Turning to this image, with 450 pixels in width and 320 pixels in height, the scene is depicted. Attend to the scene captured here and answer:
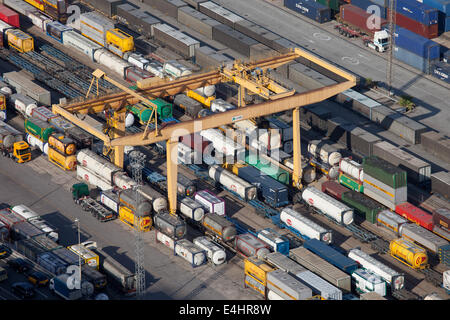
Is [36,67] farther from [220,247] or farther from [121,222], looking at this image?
[220,247]

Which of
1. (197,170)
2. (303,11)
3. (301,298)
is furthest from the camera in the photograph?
(303,11)

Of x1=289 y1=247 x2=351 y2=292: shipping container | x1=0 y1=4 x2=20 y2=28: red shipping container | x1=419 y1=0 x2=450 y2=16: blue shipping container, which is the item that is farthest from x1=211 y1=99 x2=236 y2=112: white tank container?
x1=0 y1=4 x2=20 y2=28: red shipping container

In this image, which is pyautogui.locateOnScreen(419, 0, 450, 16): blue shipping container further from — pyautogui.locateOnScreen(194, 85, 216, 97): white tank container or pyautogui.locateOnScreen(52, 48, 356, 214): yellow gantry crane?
pyautogui.locateOnScreen(194, 85, 216, 97): white tank container

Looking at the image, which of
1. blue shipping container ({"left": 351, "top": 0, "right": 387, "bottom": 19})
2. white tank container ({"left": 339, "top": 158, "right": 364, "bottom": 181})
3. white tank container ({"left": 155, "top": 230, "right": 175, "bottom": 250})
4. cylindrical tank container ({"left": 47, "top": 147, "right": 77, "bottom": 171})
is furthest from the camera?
blue shipping container ({"left": 351, "top": 0, "right": 387, "bottom": 19})

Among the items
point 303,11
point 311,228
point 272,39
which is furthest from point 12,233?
point 303,11

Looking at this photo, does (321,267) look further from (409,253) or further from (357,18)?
(357,18)

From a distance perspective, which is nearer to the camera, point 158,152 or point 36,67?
point 158,152

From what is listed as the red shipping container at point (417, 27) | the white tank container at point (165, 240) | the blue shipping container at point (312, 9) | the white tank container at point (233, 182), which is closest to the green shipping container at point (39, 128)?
the white tank container at point (233, 182)
